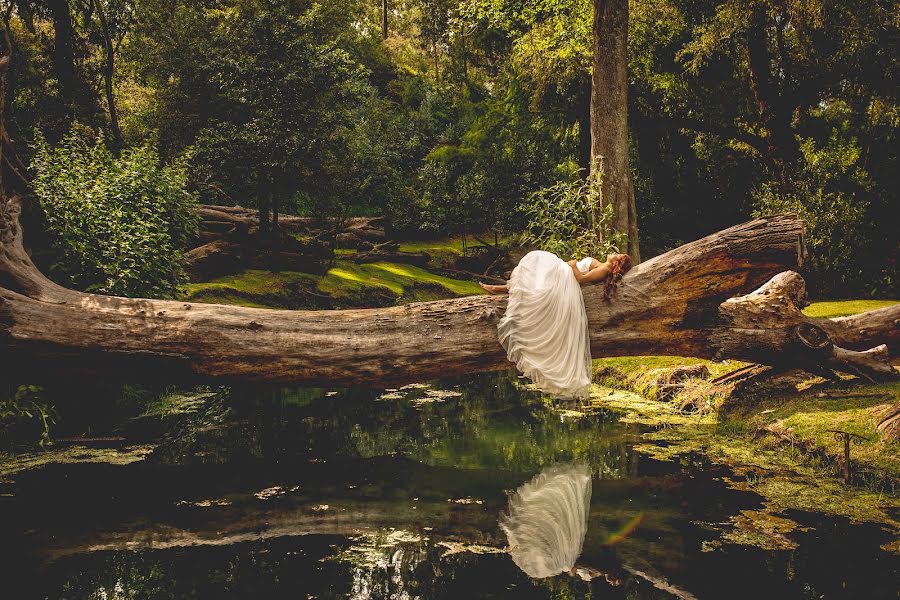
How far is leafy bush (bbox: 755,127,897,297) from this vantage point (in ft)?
57.7

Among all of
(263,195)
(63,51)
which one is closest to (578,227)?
(263,195)

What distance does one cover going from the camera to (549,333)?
7234 mm

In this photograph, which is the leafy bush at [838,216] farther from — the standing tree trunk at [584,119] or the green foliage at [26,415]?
the green foliage at [26,415]

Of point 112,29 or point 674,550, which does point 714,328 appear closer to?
point 674,550

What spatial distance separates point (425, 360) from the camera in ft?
24.0

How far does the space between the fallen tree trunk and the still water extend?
1224 mm

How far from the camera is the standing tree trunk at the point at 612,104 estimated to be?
12859 millimetres

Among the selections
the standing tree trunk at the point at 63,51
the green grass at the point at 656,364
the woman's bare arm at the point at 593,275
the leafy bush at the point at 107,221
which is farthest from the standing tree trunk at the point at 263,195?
the woman's bare arm at the point at 593,275

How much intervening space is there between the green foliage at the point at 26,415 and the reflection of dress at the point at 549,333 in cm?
536

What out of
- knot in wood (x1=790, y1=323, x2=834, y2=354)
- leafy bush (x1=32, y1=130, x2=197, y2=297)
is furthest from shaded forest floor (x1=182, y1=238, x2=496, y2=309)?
knot in wood (x1=790, y1=323, x2=834, y2=354)

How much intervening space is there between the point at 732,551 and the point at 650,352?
260cm

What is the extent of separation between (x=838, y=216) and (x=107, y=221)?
16455mm

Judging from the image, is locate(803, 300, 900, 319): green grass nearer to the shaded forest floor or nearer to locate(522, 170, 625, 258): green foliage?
locate(522, 170, 625, 258): green foliage

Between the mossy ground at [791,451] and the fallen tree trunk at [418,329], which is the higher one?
the fallen tree trunk at [418,329]
